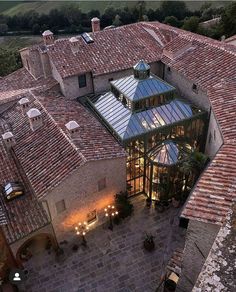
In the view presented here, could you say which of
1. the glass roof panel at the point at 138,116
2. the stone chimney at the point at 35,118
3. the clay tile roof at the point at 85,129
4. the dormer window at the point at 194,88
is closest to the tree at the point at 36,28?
the clay tile roof at the point at 85,129

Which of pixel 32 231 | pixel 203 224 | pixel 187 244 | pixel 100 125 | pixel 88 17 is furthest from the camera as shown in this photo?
pixel 88 17

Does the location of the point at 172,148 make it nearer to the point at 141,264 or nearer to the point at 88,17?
the point at 141,264

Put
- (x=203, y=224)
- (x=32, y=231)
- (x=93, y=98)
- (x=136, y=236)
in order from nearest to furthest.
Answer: (x=203, y=224) < (x=32, y=231) < (x=136, y=236) < (x=93, y=98)

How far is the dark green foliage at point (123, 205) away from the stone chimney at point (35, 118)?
8823mm

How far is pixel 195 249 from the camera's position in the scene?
18.7m

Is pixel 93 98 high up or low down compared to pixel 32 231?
up

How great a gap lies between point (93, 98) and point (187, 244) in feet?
60.9

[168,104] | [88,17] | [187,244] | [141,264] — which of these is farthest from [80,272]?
[88,17]

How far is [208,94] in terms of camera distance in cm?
2873

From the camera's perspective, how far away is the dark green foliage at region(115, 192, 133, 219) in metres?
28.2

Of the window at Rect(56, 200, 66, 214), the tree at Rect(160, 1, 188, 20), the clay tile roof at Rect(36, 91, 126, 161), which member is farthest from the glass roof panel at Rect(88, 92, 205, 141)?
the tree at Rect(160, 1, 188, 20)

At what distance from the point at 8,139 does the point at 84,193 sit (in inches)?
322

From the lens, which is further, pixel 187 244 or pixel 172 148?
pixel 172 148

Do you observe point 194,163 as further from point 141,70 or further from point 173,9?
point 173,9
